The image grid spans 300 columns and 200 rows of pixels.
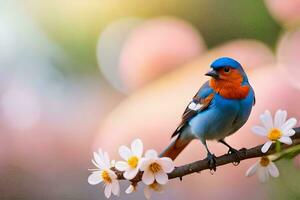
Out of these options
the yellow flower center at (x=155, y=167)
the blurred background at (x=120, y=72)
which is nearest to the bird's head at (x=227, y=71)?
the yellow flower center at (x=155, y=167)

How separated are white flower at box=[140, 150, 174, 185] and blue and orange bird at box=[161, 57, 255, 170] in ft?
0.29

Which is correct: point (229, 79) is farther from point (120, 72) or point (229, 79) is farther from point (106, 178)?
point (120, 72)

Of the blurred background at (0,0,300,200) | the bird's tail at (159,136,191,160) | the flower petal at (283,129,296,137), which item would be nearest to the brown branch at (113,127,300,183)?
the flower petal at (283,129,296,137)

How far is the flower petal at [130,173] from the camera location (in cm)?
31

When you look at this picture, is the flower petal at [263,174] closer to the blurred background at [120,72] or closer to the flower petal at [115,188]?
the flower petal at [115,188]

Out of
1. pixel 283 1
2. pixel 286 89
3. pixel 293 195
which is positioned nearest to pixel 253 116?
pixel 286 89

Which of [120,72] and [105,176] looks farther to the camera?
[120,72]

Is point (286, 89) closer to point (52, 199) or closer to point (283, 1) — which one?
point (283, 1)

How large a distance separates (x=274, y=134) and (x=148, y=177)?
0.07 meters

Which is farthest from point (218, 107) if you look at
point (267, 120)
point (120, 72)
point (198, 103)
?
point (120, 72)

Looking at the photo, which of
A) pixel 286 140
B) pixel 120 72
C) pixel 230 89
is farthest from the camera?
pixel 120 72

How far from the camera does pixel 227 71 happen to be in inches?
15.9

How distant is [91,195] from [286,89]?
37 centimetres

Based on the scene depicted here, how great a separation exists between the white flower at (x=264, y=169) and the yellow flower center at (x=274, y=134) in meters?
0.02
